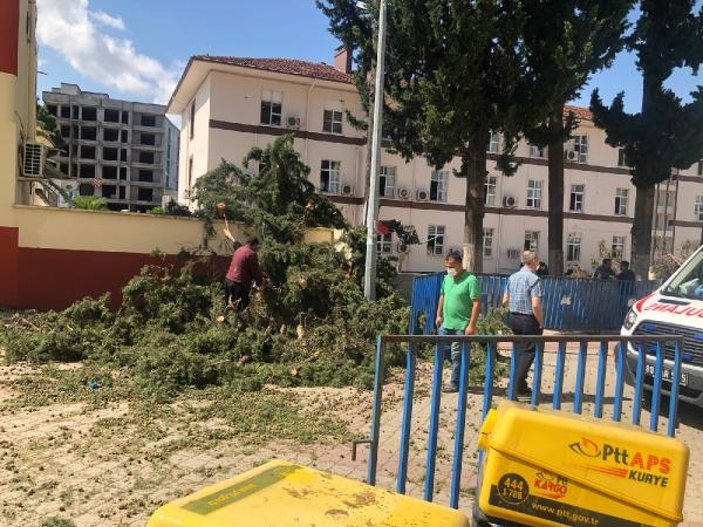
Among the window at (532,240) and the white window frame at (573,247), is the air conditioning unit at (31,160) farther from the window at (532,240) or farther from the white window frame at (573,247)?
the white window frame at (573,247)

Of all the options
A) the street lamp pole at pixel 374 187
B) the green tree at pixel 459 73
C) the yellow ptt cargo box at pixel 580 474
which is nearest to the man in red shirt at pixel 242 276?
the street lamp pole at pixel 374 187

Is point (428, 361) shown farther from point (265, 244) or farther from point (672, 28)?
point (672, 28)

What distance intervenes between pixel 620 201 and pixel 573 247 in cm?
454

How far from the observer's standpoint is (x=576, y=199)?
3862cm

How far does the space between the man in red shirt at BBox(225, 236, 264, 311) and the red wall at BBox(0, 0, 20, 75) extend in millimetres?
6389

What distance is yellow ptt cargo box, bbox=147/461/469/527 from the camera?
1.90 m

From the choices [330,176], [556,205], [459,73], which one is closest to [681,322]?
[459,73]

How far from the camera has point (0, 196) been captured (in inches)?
470

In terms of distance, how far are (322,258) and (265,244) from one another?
1.12m

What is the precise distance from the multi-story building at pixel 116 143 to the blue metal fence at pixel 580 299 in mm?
78645

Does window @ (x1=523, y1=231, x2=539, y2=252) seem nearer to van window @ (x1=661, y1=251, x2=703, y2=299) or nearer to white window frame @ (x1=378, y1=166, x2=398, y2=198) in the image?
white window frame @ (x1=378, y1=166, x2=398, y2=198)

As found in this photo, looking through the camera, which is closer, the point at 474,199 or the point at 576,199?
the point at 474,199

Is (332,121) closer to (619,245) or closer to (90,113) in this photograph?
(619,245)

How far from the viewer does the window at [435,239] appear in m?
34.7
